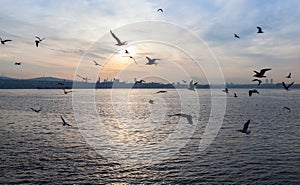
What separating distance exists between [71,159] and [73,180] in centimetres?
597

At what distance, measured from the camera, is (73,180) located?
23.4 m

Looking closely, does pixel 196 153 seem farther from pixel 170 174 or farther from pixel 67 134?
pixel 67 134

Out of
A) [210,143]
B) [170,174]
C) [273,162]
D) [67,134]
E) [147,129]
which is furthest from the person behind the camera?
[147,129]

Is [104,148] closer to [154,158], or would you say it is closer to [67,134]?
[154,158]

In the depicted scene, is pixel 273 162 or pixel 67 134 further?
pixel 67 134

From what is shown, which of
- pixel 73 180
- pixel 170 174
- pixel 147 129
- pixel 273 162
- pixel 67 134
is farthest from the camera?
pixel 147 129

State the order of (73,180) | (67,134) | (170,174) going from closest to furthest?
(73,180) < (170,174) < (67,134)

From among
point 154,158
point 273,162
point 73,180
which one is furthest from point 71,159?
point 273,162

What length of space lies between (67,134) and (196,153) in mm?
19502

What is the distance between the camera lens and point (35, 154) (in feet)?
99.1

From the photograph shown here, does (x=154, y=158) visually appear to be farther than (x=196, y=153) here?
No

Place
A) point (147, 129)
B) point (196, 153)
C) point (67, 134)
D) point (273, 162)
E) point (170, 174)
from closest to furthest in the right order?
point (170, 174) < point (273, 162) < point (196, 153) < point (67, 134) < point (147, 129)

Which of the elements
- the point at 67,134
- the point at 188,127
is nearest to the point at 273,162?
the point at 188,127

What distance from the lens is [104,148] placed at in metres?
34.5
